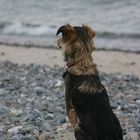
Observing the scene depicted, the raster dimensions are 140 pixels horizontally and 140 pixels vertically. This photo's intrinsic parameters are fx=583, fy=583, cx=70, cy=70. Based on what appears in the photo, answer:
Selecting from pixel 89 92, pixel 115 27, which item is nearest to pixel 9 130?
pixel 89 92

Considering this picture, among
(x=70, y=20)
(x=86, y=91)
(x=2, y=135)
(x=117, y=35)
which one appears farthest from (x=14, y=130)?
(x=70, y=20)

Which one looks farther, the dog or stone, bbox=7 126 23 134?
stone, bbox=7 126 23 134

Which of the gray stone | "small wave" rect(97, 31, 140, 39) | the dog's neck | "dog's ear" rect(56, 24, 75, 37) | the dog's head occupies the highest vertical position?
"dog's ear" rect(56, 24, 75, 37)

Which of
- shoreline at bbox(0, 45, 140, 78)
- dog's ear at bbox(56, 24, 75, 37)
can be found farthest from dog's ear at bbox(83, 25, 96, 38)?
shoreline at bbox(0, 45, 140, 78)

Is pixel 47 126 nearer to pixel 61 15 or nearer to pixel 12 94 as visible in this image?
pixel 12 94

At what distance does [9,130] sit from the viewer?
805cm

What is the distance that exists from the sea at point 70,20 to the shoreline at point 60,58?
2.28ft

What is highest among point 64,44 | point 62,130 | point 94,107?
point 64,44

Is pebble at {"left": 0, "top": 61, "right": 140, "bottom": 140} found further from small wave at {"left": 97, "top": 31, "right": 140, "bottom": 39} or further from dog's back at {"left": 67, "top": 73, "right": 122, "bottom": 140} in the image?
small wave at {"left": 97, "top": 31, "right": 140, "bottom": 39}

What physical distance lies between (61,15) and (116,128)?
19.8 meters

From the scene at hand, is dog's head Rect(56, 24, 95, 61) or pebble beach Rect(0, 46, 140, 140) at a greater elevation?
dog's head Rect(56, 24, 95, 61)

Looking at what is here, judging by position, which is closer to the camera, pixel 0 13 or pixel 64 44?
pixel 64 44

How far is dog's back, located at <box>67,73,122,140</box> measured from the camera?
6.06 m

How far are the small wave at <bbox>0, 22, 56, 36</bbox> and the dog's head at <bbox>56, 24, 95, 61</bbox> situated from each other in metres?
16.8
